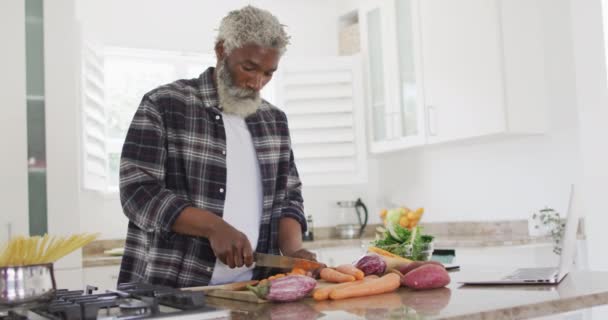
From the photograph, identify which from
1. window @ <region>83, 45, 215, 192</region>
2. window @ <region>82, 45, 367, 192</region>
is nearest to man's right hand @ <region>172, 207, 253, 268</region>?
window @ <region>83, 45, 215, 192</region>

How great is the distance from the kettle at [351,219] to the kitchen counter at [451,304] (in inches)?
132

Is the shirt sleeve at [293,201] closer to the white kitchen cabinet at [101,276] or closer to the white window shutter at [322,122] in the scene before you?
the white kitchen cabinet at [101,276]

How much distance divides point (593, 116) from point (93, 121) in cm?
261

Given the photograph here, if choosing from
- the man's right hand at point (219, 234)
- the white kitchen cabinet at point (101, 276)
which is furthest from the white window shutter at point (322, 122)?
the man's right hand at point (219, 234)

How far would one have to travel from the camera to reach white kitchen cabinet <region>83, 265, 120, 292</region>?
364cm

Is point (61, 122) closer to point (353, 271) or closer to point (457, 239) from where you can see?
point (457, 239)

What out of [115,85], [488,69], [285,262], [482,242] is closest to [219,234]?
[285,262]

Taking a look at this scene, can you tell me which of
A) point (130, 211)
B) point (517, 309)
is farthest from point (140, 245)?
point (517, 309)

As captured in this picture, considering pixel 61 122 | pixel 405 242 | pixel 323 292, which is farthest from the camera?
pixel 61 122

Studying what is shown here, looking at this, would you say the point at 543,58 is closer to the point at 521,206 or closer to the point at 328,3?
the point at 521,206

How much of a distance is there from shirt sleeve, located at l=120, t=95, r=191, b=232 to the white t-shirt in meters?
0.17

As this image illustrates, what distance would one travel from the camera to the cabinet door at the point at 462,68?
3.94 meters

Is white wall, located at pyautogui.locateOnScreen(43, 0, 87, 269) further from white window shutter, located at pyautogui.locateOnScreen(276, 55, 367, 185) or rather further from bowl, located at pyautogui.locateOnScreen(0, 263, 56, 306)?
bowl, located at pyautogui.locateOnScreen(0, 263, 56, 306)

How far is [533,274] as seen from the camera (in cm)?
172
